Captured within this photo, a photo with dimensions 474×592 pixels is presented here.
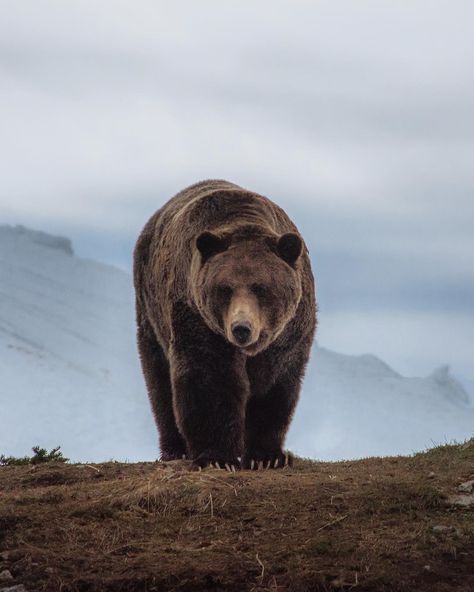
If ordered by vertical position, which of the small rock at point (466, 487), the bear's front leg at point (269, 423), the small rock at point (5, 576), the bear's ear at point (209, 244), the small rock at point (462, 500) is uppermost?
the bear's ear at point (209, 244)

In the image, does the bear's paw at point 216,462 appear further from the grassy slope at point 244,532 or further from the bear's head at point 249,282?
the bear's head at point 249,282

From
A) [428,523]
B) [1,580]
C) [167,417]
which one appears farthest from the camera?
[167,417]

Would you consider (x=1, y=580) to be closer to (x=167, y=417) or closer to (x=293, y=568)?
(x=293, y=568)

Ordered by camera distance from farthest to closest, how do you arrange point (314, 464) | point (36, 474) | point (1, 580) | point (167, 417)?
point (167, 417) → point (314, 464) → point (36, 474) → point (1, 580)

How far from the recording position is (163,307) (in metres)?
12.7

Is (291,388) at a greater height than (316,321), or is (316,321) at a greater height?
(316,321)

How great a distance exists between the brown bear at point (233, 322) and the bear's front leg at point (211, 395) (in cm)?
1

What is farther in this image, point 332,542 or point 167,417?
point 167,417

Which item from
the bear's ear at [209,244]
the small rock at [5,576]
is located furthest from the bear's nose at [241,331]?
the small rock at [5,576]

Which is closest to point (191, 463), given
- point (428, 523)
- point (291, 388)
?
point (291, 388)

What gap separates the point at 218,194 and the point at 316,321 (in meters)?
1.95

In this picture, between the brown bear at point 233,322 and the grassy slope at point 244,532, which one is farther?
the brown bear at point 233,322

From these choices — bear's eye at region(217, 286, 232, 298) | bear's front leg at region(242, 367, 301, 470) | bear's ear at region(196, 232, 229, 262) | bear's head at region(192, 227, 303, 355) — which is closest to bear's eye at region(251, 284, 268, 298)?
bear's head at region(192, 227, 303, 355)

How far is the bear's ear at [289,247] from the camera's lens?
11320 mm
